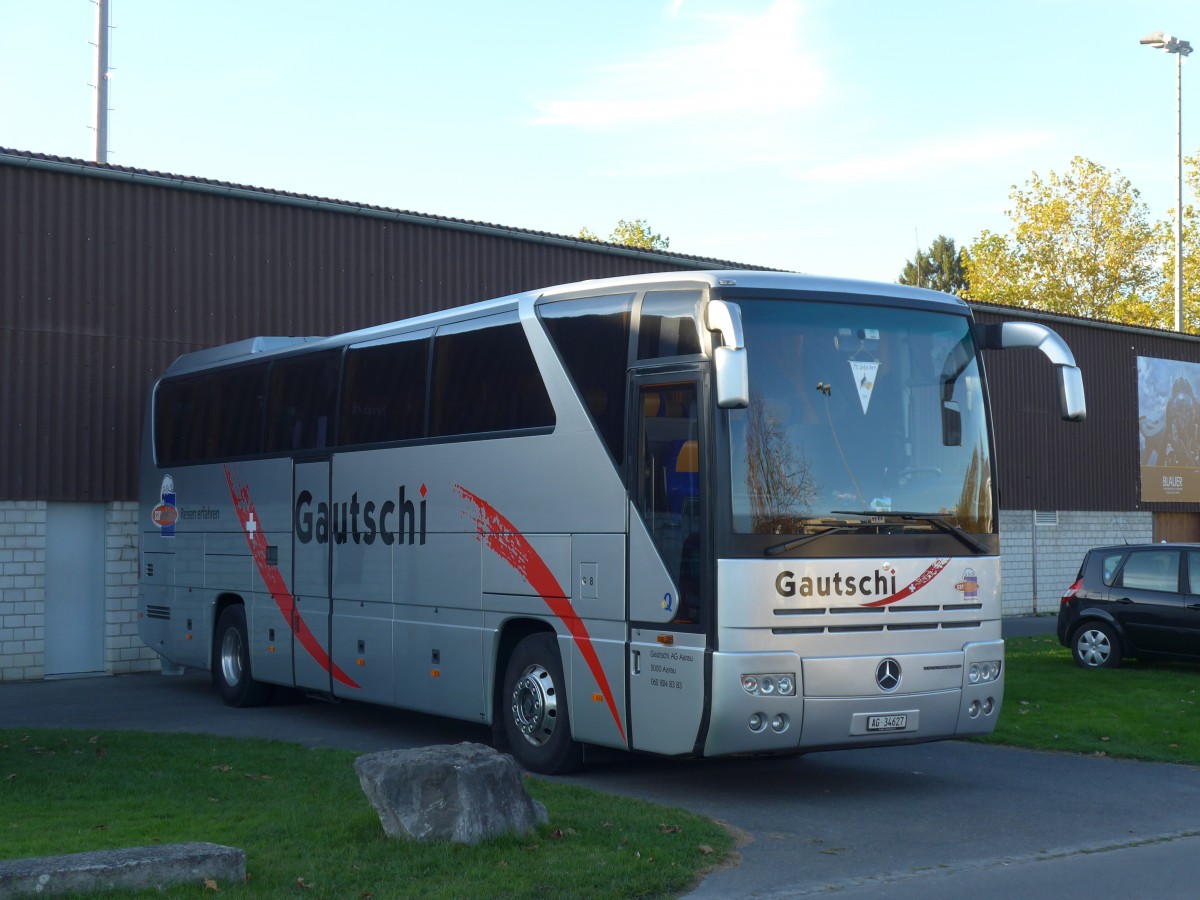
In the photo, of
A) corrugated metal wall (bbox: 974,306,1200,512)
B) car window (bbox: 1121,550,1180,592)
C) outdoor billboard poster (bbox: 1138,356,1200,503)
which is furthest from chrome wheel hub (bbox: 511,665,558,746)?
outdoor billboard poster (bbox: 1138,356,1200,503)

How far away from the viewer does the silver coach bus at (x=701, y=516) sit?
9867mm

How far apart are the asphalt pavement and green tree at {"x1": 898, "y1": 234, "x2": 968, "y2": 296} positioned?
85336 millimetres

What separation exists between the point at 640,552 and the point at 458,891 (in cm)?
354

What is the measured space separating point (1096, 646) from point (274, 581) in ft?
35.3

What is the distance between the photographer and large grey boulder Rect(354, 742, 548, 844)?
26.9 feet

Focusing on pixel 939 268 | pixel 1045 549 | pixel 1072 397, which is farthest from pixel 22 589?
pixel 939 268

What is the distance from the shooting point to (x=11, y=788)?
1041cm

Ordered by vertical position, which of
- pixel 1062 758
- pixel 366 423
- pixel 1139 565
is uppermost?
pixel 366 423

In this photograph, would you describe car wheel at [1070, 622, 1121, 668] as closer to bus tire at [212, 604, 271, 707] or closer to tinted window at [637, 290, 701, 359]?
bus tire at [212, 604, 271, 707]

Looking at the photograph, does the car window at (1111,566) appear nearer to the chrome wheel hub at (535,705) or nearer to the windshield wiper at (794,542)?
the chrome wheel hub at (535,705)

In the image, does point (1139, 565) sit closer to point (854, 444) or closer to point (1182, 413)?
point (854, 444)

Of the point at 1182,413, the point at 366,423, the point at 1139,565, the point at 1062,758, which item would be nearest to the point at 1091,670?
the point at 1139,565

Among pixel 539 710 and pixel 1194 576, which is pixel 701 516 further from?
pixel 1194 576

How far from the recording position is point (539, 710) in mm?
11555
